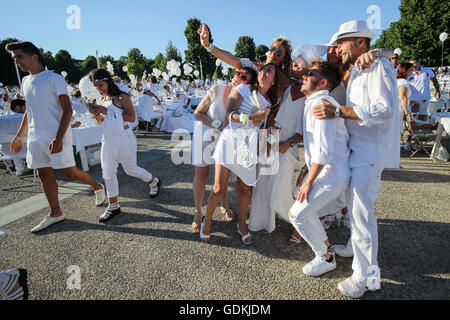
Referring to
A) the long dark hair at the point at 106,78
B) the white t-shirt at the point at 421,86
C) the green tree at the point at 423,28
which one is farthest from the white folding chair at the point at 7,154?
the green tree at the point at 423,28

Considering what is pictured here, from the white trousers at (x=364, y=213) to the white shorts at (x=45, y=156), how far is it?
11.3 ft

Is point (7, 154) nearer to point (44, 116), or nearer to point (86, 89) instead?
point (86, 89)

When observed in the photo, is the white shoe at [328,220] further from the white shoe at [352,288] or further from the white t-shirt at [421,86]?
the white t-shirt at [421,86]

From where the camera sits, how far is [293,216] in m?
2.13

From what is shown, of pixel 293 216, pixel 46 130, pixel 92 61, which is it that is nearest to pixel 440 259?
pixel 293 216

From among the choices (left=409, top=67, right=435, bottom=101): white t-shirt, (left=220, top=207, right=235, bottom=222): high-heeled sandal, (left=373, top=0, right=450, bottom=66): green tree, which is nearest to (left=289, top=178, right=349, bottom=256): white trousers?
(left=220, top=207, right=235, bottom=222): high-heeled sandal

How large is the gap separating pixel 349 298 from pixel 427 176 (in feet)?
13.1

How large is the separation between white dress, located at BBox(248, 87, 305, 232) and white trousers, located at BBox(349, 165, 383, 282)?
776mm

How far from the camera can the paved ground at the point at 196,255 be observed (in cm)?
219

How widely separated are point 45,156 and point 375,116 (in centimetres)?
373

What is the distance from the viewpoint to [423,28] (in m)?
28.8

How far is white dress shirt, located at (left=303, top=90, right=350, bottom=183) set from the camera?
1849mm

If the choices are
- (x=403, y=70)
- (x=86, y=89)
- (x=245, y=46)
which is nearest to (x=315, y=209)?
(x=403, y=70)

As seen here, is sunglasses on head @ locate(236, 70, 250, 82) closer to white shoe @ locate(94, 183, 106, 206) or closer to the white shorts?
the white shorts
